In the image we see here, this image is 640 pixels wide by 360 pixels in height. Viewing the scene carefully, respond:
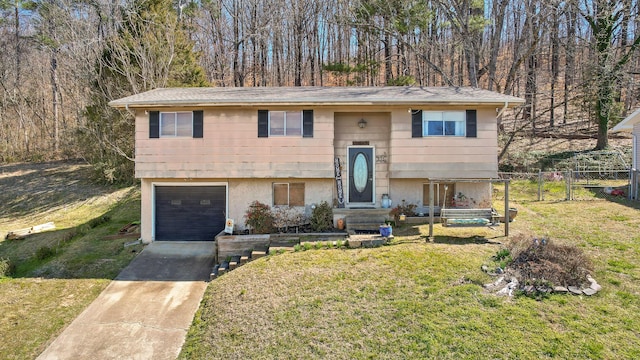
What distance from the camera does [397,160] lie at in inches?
436

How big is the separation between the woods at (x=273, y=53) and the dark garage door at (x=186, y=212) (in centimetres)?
782

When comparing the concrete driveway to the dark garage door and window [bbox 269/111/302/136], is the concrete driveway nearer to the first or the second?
the dark garage door

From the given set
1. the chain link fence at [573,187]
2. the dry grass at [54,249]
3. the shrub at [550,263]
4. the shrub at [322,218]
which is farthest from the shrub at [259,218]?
the chain link fence at [573,187]

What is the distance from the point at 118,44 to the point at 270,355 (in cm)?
1736

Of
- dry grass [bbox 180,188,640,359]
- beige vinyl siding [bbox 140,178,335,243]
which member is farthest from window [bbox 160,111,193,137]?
dry grass [bbox 180,188,640,359]

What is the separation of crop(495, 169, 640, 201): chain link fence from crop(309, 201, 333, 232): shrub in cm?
852

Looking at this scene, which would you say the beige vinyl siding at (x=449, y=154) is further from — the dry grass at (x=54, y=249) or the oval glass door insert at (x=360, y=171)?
the dry grass at (x=54, y=249)

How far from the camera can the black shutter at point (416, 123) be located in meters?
11.1

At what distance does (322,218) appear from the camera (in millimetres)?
11031

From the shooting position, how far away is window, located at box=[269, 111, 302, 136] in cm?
1108

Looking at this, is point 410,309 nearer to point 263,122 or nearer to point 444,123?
point 444,123

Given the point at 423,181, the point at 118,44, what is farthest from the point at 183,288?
the point at 118,44

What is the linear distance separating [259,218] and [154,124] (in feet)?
15.0

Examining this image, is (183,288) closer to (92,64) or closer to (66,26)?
(92,64)
